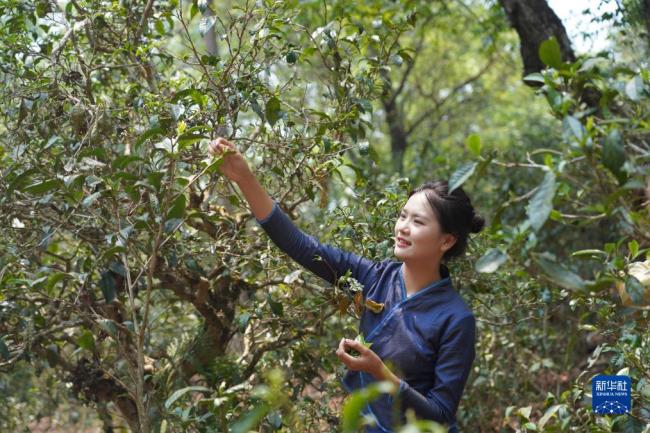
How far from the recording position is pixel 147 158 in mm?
2623

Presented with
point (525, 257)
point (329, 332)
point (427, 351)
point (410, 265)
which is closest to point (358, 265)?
point (410, 265)

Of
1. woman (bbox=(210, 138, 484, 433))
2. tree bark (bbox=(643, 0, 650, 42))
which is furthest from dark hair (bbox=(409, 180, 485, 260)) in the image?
tree bark (bbox=(643, 0, 650, 42))

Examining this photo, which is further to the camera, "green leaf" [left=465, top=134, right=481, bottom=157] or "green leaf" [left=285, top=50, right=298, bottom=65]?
"green leaf" [left=285, top=50, right=298, bottom=65]

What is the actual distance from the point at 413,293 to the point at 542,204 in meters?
1.03

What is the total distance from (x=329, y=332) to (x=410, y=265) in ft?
5.48

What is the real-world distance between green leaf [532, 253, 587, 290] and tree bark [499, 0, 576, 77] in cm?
308

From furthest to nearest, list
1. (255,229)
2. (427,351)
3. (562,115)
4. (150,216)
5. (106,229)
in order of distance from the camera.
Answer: (255,229), (106,229), (150,216), (427,351), (562,115)

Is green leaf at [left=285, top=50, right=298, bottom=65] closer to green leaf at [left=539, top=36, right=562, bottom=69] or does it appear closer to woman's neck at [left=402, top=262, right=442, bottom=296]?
woman's neck at [left=402, top=262, right=442, bottom=296]

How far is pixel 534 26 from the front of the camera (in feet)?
15.6

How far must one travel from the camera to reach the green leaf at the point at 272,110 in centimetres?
300

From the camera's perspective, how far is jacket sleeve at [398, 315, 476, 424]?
2455 millimetres

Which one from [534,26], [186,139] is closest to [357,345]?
[186,139]

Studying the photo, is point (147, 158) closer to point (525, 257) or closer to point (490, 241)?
point (525, 257)

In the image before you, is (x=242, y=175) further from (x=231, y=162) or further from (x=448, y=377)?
(x=448, y=377)
